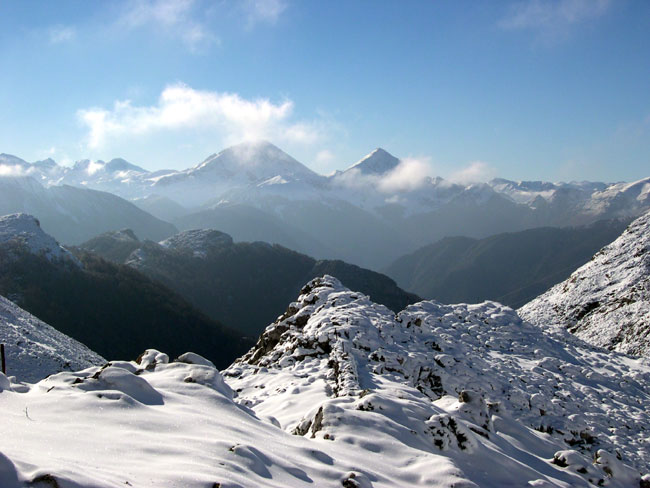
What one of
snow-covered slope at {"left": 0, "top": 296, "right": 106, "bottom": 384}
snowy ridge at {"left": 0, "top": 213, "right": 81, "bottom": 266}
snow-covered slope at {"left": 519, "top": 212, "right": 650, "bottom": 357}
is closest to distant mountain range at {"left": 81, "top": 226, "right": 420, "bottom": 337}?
snowy ridge at {"left": 0, "top": 213, "right": 81, "bottom": 266}

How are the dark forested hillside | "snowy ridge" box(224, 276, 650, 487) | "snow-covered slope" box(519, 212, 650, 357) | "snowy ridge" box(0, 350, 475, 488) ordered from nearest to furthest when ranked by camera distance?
"snowy ridge" box(0, 350, 475, 488) → "snowy ridge" box(224, 276, 650, 487) → "snow-covered slope" box(519, 212, 650, 357) → the dark forested hillside

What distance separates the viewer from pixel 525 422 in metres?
18.0

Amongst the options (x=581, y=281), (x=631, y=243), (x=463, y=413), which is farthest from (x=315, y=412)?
(x=631, y=243)

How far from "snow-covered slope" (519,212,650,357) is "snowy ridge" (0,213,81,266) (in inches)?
4575

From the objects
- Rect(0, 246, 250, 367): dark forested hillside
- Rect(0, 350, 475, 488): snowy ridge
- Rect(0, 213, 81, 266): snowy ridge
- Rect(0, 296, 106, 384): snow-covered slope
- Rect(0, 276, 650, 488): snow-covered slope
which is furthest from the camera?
Rect(0, 213, 81, 266): snowy ridge

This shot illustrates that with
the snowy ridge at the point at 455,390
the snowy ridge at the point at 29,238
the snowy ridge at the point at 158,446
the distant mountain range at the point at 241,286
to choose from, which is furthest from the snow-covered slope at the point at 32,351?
the distant mountain range at the point at 241,286

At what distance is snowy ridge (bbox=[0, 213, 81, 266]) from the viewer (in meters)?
123

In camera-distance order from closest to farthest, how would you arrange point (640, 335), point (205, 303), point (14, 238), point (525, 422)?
1. point (525, 422)
2. point (640, 335)
3. point (14, 238)
4. point (205, 303)

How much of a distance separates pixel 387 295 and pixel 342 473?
15360 centimetres

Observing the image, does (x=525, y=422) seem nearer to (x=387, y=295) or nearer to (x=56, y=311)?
(x=56, y=311)

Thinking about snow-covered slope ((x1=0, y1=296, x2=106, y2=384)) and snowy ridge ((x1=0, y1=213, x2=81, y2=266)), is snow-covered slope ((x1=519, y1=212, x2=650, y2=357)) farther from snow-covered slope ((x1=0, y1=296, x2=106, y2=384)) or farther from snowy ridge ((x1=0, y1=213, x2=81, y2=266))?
snowy ridge ((x1=0, y1=213, x2=81, y2=266))

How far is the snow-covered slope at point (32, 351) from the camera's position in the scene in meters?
30.5

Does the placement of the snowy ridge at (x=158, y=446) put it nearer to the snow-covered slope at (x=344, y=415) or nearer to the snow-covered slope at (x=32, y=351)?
the snow-covered slope at (x=344, y=415)

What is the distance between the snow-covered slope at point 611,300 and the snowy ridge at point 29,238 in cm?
11620
